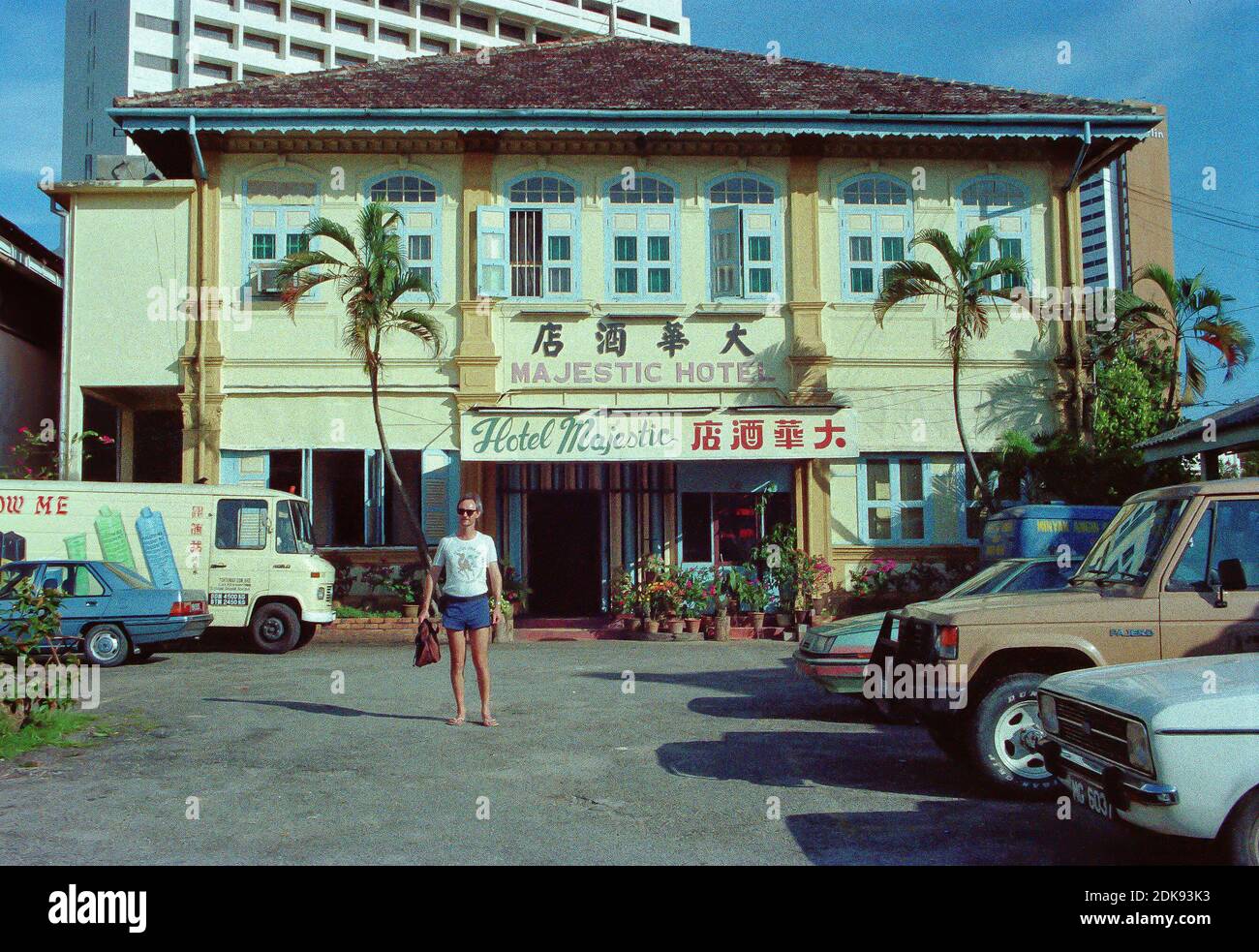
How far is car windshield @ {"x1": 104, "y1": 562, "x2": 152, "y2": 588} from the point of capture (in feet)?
47.2

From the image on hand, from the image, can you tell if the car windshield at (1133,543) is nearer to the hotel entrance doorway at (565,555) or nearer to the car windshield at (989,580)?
the car windshield at (989,580)

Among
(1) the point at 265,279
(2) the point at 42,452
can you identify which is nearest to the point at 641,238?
(1) the point at 265,279

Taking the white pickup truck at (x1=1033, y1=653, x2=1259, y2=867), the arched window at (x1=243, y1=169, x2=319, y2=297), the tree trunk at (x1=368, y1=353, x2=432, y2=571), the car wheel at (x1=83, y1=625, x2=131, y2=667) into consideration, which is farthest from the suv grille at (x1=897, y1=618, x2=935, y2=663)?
the arched window at (x1=243, y1=169, x2=319, y2=297)

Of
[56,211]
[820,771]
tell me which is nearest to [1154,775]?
[820,771]

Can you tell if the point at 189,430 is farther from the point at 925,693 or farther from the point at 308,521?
the point at 925,693

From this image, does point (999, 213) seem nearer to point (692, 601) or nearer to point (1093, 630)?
point (692, 601)

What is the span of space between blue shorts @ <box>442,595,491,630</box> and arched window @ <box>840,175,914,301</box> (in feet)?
41.5

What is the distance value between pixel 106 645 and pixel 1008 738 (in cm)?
1141

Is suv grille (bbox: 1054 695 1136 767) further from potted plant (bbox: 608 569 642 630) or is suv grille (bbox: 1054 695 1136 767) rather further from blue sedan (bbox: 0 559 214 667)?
potted plant (bbox: 608 569 642 630)

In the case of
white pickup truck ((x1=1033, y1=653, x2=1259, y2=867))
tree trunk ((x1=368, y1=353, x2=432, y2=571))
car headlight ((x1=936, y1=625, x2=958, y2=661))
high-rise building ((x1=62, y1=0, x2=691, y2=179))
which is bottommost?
white pickup truck ((x1=1033, y1=653, x2=1259, y2=867))

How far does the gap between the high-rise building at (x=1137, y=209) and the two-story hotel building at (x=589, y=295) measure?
16.2 m

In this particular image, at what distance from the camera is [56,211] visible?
65.6ft

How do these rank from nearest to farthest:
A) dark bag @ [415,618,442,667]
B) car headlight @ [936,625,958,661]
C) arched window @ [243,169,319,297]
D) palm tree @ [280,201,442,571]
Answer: car headlight @ [936,625,958,661] → dark bag @ [415,618,442,667] → palm tree @ [280,201,442,571] → arched window @ [243,169,319,297]

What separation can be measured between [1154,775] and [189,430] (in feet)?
57.8
